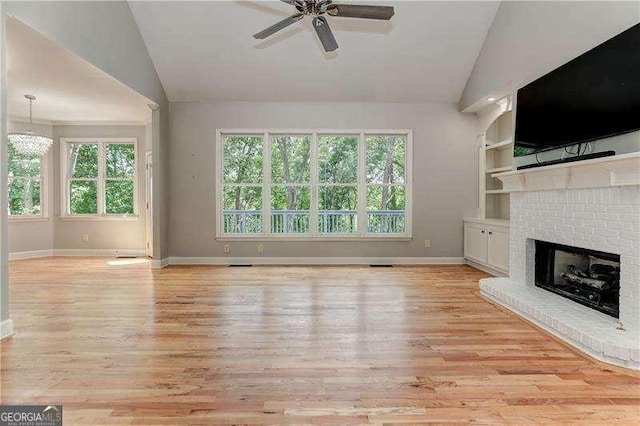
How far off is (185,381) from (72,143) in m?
7.13

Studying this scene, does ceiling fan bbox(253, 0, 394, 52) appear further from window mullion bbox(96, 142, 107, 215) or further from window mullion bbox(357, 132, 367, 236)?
window mullion bbox(96, 142, 107, 215)

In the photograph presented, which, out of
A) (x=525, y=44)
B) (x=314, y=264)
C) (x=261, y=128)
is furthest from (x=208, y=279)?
(x=525, y=44)

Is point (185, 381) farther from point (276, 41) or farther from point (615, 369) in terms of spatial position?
point (276, 41)

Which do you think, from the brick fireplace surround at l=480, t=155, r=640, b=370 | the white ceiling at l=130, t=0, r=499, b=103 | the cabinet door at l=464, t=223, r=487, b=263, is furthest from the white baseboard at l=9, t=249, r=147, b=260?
the brick fireplace surround at l=480, t=155, r=640, b=370

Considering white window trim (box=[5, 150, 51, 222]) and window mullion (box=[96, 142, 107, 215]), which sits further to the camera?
window mullion (box=[96, 142, 107, 215])

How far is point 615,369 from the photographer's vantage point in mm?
2357

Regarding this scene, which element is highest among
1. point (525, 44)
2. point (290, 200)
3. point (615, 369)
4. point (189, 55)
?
point (189, 55)

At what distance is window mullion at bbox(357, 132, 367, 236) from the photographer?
255 inches

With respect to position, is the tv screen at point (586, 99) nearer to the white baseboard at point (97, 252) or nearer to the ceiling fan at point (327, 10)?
the ceiling fan at point (327, 10)

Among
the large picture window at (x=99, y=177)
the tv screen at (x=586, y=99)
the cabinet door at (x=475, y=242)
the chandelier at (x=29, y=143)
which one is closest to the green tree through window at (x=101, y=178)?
the large picture window at (x=99, y=177)

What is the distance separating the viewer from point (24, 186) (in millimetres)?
7164

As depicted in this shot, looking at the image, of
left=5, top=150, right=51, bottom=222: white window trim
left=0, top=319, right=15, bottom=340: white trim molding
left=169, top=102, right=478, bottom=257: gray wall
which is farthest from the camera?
left=5, top=150, right=51, bottom=222: white window trim

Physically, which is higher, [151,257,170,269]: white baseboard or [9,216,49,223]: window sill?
[9,216,49,223]: window sill

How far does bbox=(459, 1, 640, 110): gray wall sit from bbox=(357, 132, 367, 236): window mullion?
1.91 m
